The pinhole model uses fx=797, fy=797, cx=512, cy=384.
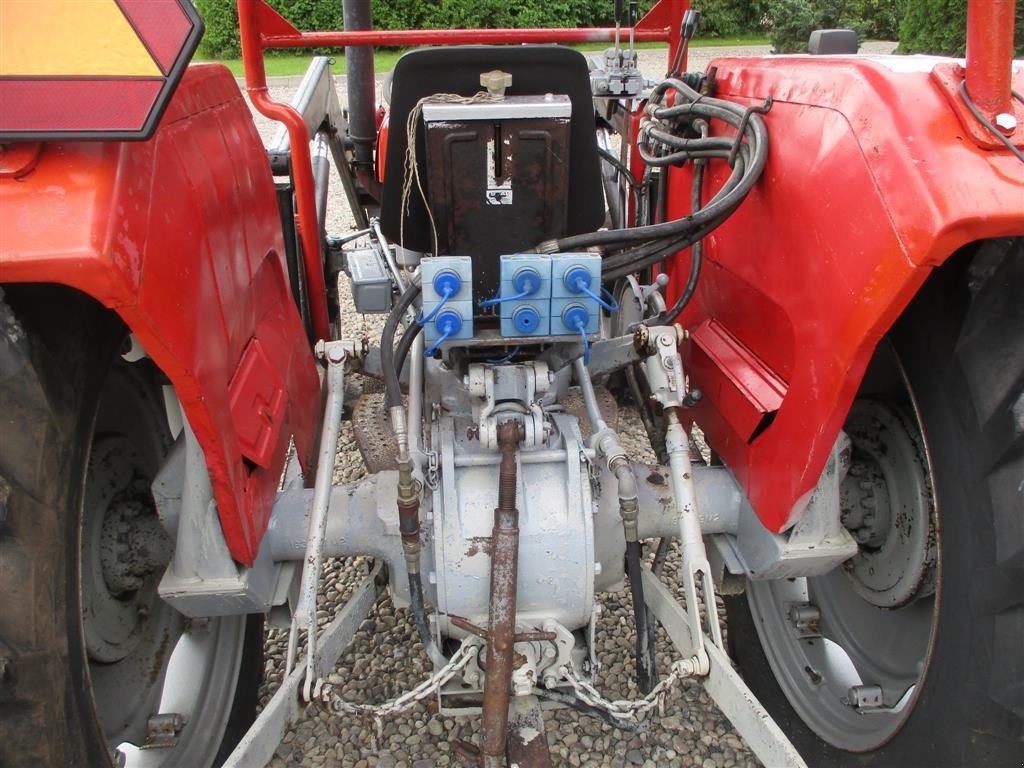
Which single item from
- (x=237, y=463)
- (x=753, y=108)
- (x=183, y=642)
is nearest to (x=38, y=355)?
(x=237, y=463)

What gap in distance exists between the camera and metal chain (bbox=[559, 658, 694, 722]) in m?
1.37

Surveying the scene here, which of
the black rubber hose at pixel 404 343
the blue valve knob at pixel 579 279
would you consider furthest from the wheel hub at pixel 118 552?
the blue valve knob at pixel 579 279

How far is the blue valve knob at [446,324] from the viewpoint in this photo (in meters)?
1.45

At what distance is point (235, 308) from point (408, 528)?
0.50 meters

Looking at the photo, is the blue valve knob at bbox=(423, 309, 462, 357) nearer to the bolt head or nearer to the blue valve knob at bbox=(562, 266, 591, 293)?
the blue valve knob at bbox=(562, 266, 591, 293)

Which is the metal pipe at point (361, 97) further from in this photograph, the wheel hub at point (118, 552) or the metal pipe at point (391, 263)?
the wheel hub at point (118, 552)

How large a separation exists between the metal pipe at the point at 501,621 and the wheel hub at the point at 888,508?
2.38 ft

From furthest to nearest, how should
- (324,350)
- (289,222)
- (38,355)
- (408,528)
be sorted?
(289,222)
(324,350)
(408,528)
(38,355)

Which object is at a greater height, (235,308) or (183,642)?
(235,308)

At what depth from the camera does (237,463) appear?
4.40 ft

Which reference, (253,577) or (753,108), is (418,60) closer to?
(753,108)

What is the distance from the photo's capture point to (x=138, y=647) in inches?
61.8

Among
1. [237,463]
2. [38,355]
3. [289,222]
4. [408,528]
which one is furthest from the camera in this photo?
[289,222]

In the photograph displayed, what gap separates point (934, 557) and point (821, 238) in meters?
0.65
